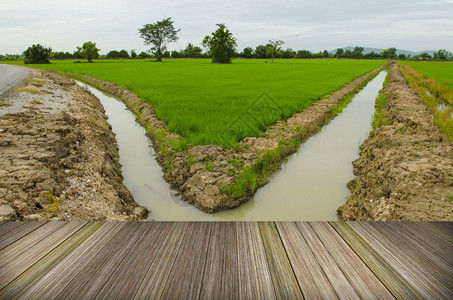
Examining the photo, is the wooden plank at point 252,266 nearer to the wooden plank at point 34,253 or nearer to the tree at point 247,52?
the wooden plank at point 34,253

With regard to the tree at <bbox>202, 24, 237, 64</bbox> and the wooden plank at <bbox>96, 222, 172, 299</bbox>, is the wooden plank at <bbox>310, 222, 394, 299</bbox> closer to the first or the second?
the wooden plank at <bbox>96, 222, 172, 299</bbox>

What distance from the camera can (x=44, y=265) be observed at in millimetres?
1665

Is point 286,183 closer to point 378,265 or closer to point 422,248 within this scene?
point 422,248

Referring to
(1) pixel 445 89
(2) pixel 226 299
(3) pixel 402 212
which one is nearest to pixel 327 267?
(2) pixel 226 299

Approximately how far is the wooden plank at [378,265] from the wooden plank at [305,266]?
331 millimetres

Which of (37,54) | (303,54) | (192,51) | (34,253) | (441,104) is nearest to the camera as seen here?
(34,253)

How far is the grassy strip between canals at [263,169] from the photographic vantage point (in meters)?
4.25

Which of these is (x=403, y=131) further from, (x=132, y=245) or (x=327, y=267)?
(x=132, y=245)

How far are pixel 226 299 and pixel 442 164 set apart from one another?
435cm

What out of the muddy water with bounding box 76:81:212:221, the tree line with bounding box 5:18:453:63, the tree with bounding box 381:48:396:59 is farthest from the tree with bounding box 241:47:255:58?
the muddy water with bounding box 76:81:212:221

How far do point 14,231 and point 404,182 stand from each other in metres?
→ 4.40

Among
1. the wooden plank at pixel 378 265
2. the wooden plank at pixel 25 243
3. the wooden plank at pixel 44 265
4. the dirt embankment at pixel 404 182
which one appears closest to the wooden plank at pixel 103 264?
the wooden plank at pixel 44 265

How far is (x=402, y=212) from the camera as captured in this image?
3.08 m

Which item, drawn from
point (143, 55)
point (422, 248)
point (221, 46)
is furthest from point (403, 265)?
point (143, 55)
